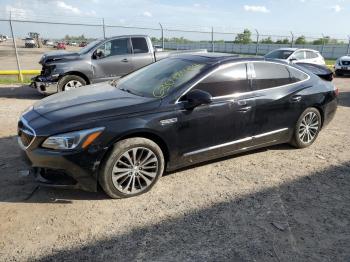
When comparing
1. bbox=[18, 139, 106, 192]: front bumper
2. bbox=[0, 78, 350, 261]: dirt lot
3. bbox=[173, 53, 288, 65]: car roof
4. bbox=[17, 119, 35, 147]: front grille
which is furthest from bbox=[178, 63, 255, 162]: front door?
bbox=[17, 119, 35, 147]: front grille

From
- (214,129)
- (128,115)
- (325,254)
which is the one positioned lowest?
(325,254)

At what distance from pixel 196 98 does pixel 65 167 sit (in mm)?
1704

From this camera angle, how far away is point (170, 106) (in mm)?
4180

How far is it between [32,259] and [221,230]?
70.0 inches

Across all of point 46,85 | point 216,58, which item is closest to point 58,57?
point 46,85

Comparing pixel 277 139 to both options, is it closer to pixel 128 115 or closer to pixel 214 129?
pixel 214 129

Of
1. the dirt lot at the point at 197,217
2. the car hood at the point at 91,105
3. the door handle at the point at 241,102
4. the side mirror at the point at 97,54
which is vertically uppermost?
the side mirror at the point at 97,54

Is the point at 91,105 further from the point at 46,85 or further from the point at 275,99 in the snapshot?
the point at 46,85

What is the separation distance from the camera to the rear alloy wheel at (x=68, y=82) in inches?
370

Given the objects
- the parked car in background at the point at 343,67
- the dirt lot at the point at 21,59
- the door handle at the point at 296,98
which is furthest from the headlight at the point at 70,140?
the parked car in background at the point at 343,67

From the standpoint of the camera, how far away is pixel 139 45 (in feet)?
33.6

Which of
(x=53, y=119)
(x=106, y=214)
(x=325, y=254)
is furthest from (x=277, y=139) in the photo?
(x=53, y=119)

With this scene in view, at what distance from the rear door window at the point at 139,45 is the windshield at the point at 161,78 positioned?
5151mm

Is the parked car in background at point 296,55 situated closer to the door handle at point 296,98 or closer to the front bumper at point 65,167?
the door handle at point 296,98
